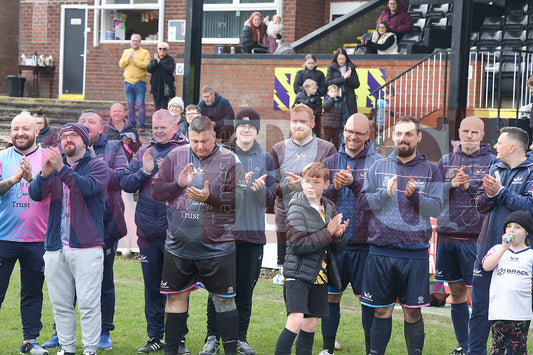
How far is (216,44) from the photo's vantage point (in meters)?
21.1

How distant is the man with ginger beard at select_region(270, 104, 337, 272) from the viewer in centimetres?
775

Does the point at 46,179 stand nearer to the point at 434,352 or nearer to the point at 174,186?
the point at 174,186

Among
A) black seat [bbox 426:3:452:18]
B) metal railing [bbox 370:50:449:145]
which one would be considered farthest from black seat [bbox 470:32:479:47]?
metal railing [bbox 370:50:449:145]

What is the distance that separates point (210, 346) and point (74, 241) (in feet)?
5.67

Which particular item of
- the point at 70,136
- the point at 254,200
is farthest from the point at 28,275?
the point at 254,200

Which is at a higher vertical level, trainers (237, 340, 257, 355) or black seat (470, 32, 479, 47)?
black seat (470, 32, 479, 47)

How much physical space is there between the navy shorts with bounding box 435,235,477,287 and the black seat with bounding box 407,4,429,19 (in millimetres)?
11698

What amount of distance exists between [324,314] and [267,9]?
15.2 metres

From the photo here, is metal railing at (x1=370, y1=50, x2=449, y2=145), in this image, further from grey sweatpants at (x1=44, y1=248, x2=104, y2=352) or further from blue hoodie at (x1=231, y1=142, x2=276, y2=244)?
grey sweatpants at (x1=44, y1=248, x2=104, y2=352)

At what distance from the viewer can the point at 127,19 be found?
75.7 ft

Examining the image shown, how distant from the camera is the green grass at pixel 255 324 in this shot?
7879 millimetres

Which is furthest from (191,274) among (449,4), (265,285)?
(449,4)

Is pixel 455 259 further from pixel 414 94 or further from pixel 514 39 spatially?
pixel 514 39

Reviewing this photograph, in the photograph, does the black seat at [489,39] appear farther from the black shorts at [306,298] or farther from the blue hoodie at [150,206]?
the black shorts at [306,298]
